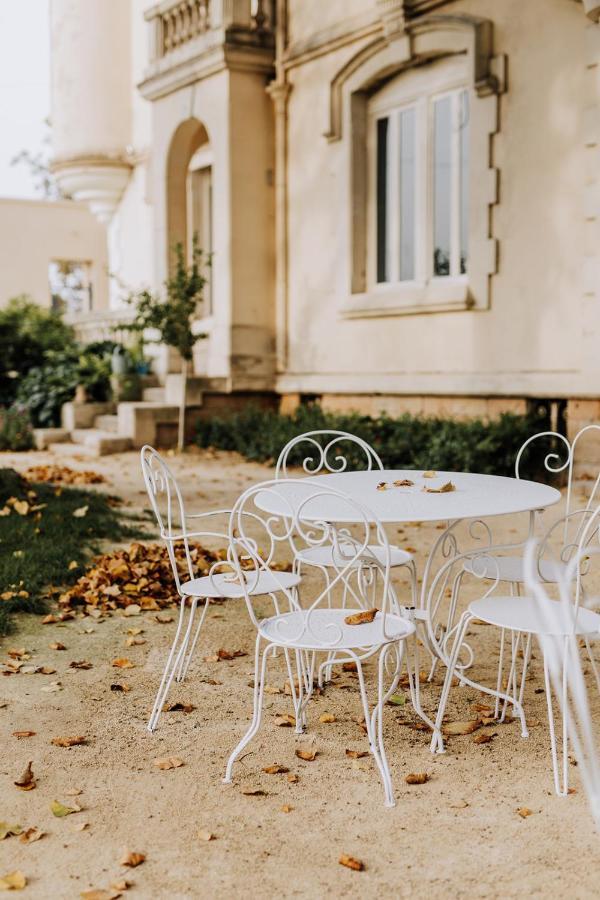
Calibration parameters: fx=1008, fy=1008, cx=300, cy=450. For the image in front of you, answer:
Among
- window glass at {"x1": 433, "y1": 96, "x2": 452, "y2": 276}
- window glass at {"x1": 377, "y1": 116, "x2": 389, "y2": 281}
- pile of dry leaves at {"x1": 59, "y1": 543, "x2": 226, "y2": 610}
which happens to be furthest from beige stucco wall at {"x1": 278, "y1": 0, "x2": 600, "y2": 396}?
pile of dry leaves at {"x1": 59, "y1": 543, "x2": 226, "y2": 610}

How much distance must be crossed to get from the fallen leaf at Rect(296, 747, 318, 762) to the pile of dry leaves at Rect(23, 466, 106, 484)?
694 cm

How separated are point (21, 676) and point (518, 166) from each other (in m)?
7.50

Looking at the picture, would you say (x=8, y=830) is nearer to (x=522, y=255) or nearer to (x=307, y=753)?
(x=307, y=753)

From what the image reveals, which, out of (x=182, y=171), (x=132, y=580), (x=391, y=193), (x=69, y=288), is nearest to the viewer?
(x=132, y=580)

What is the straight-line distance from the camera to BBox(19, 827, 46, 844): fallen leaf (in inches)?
109

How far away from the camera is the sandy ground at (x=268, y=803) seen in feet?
8.41

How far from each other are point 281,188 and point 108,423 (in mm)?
3885

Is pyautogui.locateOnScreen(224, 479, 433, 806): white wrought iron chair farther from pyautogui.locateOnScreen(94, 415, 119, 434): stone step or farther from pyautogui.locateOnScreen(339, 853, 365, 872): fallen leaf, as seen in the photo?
pyautogui.locateOnScreen(94, 415, 119, 434): stone step

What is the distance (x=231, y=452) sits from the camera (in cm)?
1244

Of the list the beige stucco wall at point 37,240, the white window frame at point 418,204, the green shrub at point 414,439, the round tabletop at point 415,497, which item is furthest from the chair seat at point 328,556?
the beige stucco wall at point 37,240

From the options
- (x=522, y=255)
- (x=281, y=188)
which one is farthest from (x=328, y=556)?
(x=281, y=188)

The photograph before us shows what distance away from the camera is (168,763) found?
328 centimetres

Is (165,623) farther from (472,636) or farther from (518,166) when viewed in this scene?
(518,166)

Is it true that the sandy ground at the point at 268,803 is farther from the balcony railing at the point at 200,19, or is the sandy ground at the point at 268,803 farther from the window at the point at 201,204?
the window at the point at 201,204
